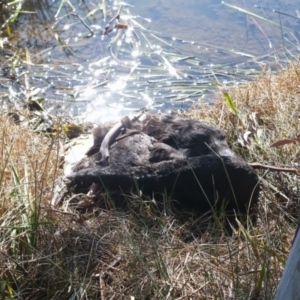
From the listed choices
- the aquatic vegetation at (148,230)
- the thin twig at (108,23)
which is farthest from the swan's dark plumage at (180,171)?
the thin twig at (108,23)

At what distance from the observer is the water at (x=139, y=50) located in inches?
217

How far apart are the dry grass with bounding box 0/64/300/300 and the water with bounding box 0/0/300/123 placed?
6.92ft

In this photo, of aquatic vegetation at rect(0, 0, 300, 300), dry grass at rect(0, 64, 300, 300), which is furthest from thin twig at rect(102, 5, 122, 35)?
dry grass at rect(0, 64, 300, 300)

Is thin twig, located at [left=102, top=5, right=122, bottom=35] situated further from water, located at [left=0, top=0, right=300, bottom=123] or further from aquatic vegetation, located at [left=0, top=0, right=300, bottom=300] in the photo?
aquatic vegetation, located at [left=0, top=0, right=300, bottom=300]

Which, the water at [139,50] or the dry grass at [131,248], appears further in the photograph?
the water at [139,50]

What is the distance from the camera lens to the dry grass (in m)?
2.46

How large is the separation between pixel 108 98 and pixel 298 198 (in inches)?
107

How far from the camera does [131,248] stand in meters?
2.67

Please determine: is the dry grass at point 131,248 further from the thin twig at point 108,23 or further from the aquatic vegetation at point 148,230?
the thin twig at point 108,23

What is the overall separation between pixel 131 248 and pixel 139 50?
13.0 ft

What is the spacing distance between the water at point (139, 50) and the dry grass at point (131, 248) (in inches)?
83.0

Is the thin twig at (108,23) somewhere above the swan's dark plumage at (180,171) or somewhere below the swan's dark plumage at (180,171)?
below

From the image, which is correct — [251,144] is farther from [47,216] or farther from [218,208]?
[47,216]

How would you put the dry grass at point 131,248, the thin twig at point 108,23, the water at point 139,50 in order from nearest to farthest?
the dry grass at point 131,248 → the water at point 139,50 → the thin twig at point 108,23
